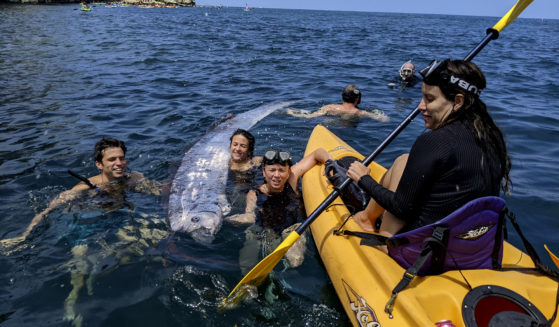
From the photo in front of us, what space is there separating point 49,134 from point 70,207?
356 cm

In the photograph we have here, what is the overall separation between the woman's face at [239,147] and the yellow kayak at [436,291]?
9.13 ft

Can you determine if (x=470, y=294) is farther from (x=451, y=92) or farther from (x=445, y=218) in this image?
(x=451, y=92)

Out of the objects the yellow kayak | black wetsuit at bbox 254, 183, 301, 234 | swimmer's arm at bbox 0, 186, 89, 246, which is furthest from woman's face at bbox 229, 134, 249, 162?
the yellow kayak

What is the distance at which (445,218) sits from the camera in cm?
268

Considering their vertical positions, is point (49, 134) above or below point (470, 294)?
below

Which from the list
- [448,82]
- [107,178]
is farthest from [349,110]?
[448,82]

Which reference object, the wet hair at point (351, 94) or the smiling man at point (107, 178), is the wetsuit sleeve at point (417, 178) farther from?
the wet hair at point (351, 94)

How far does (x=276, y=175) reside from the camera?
5055 mm

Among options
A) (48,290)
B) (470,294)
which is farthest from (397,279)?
(48,290)

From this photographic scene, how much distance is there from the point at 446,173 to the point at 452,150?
171 mm

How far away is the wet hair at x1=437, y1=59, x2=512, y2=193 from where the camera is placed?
262 cm

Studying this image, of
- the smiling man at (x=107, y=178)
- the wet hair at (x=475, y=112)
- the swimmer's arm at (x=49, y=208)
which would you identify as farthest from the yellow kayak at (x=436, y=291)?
the swimmer's arm at (x=49, y=208)

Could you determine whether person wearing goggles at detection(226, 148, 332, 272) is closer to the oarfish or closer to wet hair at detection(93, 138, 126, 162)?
the oarfish

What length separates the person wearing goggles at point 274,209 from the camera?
4.51m
